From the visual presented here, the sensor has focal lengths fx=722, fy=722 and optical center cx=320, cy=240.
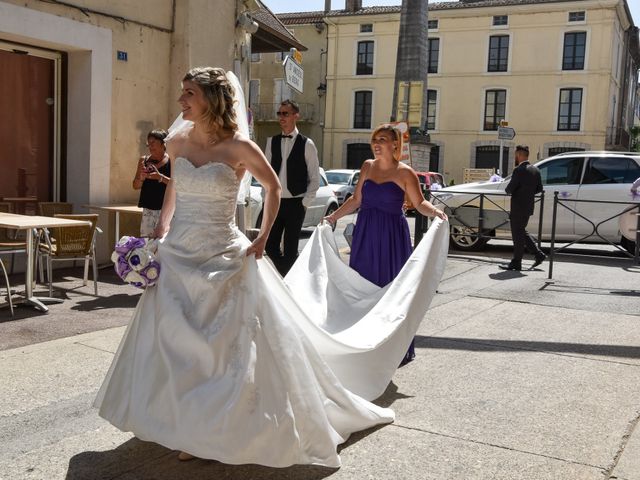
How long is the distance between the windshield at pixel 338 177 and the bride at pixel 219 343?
70.8ft

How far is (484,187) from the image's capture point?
13000mm

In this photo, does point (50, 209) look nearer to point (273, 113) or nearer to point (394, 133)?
point (394, 133)

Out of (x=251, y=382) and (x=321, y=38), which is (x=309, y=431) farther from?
(x=321, y=38)

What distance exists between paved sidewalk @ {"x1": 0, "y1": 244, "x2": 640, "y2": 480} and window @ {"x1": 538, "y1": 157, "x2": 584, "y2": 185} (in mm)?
5681

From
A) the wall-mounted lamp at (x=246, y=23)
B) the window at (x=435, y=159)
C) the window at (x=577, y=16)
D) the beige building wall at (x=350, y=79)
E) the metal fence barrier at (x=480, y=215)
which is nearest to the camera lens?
the wall-mounted lamp at (x=246, y=23)

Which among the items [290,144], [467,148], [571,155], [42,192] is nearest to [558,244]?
[571,155]

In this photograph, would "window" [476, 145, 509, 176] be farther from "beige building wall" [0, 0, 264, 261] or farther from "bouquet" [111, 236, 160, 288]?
"bouquet" [111, 236, 160, 288]

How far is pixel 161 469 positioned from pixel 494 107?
3934 centimetres

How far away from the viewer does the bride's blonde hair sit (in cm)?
350

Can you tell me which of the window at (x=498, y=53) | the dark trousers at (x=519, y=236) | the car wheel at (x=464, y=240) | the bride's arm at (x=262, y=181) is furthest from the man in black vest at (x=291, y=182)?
the window at (x=498, y=53)

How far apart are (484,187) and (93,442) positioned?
33.8 feet

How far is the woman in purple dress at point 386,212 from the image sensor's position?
213 inches

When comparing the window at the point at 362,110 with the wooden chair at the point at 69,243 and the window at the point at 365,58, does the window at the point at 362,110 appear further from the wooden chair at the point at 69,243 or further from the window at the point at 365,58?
the wooden chair at the point at 69,243

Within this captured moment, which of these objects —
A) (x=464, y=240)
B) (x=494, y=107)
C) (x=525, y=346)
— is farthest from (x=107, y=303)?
(x=494, y=107)
